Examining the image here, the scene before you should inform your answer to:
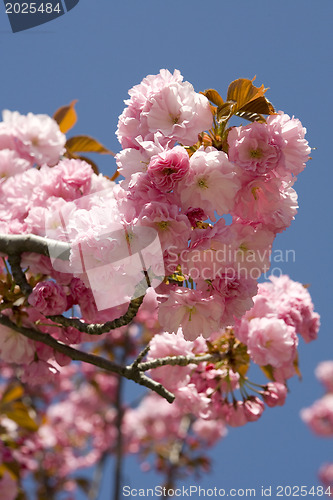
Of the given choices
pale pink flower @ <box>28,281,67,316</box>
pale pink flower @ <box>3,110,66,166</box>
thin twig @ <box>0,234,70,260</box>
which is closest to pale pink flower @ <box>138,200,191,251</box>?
thin twig @ <box>0,234,70,260</box>

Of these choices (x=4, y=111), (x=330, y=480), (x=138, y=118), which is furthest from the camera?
(x=330, y=480)

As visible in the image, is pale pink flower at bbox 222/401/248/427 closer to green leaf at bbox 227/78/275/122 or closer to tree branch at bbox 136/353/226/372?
tree branch at bbox 136/353/226/372

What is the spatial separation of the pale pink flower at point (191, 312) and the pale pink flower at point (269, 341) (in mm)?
519

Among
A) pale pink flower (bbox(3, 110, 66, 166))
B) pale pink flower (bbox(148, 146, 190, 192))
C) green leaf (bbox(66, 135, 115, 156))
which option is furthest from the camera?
green leaf (bbox(66, 135, 115, 156))

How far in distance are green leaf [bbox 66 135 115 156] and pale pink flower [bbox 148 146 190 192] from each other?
130 centimetres

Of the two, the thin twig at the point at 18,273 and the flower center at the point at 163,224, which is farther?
the thin twig at the point at 18,273

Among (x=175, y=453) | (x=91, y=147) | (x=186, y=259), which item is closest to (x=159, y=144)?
(x=186, y=259)

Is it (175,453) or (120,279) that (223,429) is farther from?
(120,279)

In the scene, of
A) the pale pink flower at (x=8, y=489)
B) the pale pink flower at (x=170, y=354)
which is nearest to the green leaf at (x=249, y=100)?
the pale pink flower at (x=170, y=354)

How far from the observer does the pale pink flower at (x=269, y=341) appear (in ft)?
6.18

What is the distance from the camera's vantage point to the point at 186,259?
130 cm

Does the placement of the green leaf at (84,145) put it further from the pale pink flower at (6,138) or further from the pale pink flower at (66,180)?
the pale pink flower at (66,180)

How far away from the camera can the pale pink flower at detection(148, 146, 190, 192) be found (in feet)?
3.94

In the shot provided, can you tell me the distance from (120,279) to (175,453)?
483 cm
